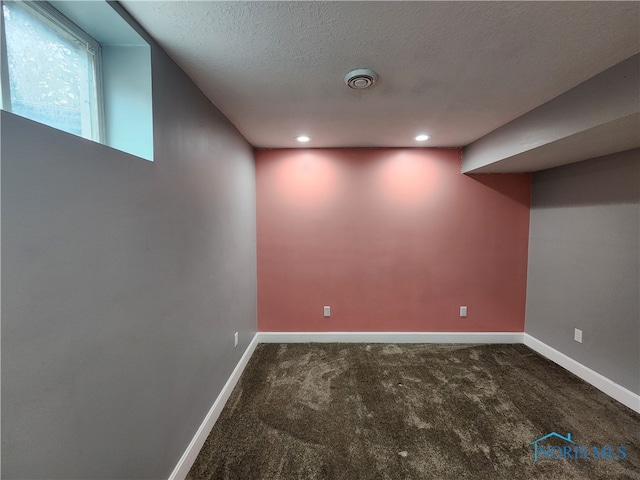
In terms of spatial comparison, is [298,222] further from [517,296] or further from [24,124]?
[517,296]

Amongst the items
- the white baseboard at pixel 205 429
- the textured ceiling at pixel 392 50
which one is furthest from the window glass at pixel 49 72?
the white baseboard at pixel 205 429

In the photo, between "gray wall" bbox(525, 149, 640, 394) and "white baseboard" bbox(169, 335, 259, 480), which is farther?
"gray wall" bbox(525, 149, 640, 394)

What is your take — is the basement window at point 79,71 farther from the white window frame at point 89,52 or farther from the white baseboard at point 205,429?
the white baseboard at point 205,429

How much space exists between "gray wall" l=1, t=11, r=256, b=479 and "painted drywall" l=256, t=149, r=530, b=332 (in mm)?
1235

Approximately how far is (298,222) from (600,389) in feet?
10.3

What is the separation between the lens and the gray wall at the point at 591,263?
1.96 m

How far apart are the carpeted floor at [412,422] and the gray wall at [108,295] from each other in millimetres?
463

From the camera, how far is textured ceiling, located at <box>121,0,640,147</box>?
0.99 metres

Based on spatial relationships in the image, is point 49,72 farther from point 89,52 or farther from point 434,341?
point 434,341

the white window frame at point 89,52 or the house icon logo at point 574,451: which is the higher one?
the white window frame at point 89,52

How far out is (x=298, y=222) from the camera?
296 cm

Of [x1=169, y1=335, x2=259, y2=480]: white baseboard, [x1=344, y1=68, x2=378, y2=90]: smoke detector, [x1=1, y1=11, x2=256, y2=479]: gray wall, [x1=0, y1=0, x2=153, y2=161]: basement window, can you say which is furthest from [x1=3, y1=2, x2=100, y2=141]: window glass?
[x1=169, y1=335, x2=259, y2=480]: white baseboard

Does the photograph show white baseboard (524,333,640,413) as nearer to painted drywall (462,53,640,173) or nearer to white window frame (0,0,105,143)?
painted drywall (462,53,640,173)

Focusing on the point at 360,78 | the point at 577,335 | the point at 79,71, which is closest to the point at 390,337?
the point at 577,335
